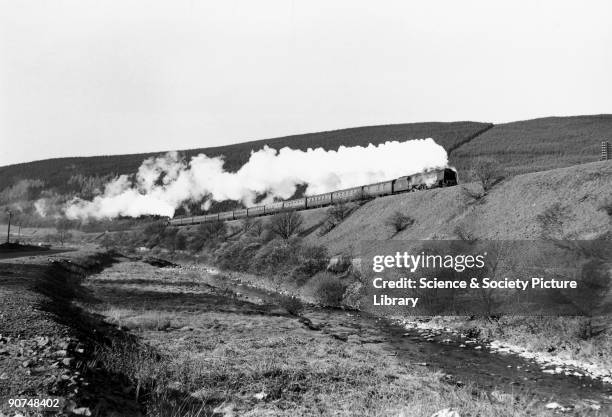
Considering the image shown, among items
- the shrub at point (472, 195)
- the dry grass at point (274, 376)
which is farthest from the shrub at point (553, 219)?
the dry grass at point (274, 376)

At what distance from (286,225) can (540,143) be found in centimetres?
9398

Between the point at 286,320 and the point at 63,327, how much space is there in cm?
1139

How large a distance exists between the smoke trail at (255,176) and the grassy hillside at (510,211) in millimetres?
23505

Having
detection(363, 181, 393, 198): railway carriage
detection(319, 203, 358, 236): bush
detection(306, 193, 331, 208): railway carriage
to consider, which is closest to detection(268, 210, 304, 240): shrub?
detection(319, 203, 358, 236): bush

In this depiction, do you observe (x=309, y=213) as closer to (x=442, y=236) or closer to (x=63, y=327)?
(x=442, y=236)

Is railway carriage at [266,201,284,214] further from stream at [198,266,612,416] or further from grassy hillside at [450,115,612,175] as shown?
grassy hillside at [450,115,612,175]

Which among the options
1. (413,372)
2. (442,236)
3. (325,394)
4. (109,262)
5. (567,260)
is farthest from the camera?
(109,262)

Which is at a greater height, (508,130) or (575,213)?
(508,130)

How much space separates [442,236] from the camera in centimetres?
3250

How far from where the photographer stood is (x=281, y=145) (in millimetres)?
171000

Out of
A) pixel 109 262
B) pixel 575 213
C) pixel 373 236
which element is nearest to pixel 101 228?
pixel 109 262

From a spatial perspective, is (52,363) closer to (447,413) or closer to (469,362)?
A: (447,413)

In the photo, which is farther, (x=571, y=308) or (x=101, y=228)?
(x=101, y=228)

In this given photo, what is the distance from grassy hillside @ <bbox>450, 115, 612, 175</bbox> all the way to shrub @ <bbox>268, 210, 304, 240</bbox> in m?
55.5
